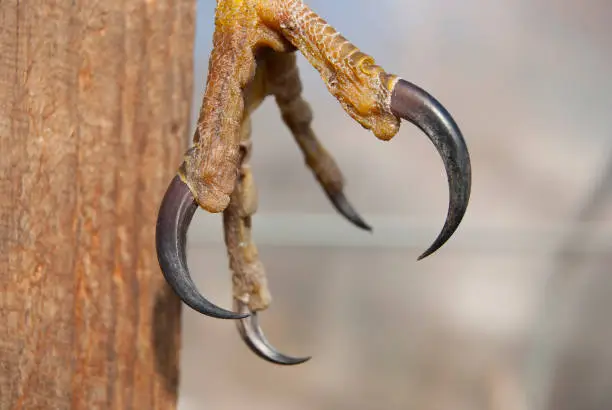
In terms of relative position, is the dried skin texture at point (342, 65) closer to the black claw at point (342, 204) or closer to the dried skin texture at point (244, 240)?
the dried skin texture at point (244, 240)

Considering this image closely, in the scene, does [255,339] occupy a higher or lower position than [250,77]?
lower

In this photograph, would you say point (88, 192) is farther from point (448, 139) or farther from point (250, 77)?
point (448, 139)

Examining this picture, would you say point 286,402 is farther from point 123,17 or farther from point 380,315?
point 123,17

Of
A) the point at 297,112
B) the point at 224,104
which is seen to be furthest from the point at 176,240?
the point at 297,112

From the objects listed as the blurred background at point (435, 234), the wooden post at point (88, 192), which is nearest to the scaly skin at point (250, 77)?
the wooden post at point (88, 192)

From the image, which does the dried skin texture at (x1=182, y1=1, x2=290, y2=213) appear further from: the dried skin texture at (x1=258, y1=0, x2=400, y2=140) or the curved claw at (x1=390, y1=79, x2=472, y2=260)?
the curved claw at (x1=390, y1=79, x2=472, y2=260)

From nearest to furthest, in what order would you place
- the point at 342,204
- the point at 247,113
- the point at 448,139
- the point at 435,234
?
the point at 448,139 → the point at 247,113 → the point at 342,204 → the point at 435,234

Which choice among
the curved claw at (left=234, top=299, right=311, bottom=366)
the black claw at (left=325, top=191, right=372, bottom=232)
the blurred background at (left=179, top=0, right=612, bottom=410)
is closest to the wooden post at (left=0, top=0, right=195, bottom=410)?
the curved claw at (left=234, top=299, right=311, bottom=366)
